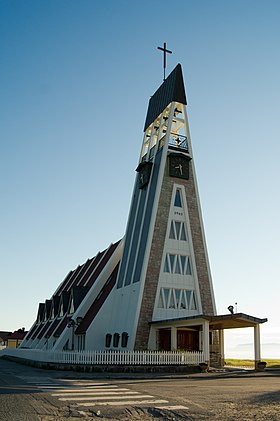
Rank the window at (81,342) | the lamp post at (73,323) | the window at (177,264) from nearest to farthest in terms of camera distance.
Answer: the window at (177,264)
the window at (81,342)
the lamp post at (73,323)

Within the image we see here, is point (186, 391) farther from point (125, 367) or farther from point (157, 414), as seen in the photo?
point (125, 367)

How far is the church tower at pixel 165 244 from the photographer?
33875mm

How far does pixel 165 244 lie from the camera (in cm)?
3531

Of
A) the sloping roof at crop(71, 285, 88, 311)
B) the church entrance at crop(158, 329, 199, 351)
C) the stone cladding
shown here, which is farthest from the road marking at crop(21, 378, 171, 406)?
the sloping roof at crop(71, 285, 88, 311)

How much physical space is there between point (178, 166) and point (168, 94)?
23.8 ft

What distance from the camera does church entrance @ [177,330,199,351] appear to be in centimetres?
3375

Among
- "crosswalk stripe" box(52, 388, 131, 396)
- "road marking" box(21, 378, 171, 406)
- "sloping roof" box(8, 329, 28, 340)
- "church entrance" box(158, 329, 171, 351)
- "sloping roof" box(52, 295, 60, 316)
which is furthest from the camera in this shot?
"sloping roof" box(8, 329, 28, 340)

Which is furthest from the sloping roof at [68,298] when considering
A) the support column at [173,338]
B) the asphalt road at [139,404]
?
the asphalt road at [139,404]

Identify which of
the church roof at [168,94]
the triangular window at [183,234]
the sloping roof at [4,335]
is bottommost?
the sloping roof at [4,335]

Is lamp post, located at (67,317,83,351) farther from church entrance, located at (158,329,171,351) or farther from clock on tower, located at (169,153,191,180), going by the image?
clock on tower, located at (169,153,191,180)

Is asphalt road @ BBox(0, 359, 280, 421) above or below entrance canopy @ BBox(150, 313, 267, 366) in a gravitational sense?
below

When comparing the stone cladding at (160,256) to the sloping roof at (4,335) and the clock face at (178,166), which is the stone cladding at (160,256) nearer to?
the clock face at (178,166)

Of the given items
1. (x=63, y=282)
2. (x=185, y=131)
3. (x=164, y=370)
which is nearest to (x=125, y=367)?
(x=164, y=370)

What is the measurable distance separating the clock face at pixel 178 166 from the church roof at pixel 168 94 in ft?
17.4
